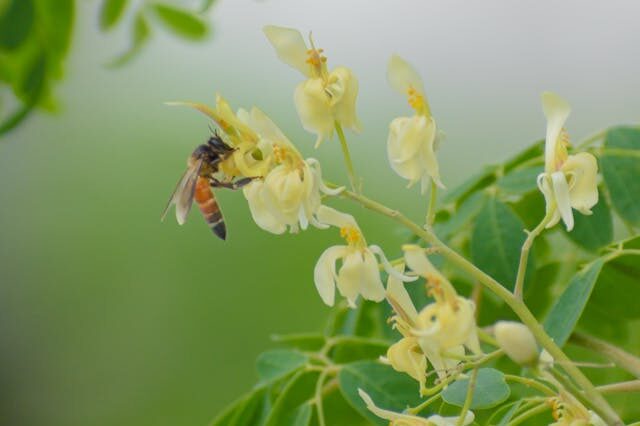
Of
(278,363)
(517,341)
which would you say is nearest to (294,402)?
(278,363)

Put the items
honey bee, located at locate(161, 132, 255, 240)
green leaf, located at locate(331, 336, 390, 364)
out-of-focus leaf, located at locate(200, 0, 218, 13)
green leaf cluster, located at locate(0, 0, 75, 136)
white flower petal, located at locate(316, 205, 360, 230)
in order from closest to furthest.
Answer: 1. white flower petal, located at locate(316, 205, 360, 230)
2. honey bee, located at locate(161, 132, 255, 240)
3. green leaf, located at locate(331, 336, 390, 364)
4. out-of-focus leaf, located at locate(200, 0, 218, 13)
5. green leaf cluster, located at locate(0, 0, 75, 136)

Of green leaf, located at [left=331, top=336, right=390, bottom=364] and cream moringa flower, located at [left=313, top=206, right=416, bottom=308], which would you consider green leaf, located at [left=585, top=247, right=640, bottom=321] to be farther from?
cream moringa flower, located at [left=313, top=206, right=416, bottom=308]

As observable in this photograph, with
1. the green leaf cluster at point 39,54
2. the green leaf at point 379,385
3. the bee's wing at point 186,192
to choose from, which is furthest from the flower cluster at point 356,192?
the green leaf cluster at point 39,54

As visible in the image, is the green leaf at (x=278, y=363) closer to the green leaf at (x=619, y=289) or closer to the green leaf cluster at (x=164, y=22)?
the green leaf at (x=619, y=289)

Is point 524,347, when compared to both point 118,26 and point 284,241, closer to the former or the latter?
point 118,26

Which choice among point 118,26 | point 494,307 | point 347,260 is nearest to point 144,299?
point 118,26

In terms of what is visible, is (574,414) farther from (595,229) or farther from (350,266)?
(595,229)

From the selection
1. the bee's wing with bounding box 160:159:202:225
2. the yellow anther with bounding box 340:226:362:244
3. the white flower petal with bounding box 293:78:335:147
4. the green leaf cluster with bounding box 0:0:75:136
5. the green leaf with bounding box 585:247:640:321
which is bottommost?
the green leaf with bounding box 585:247:640:321

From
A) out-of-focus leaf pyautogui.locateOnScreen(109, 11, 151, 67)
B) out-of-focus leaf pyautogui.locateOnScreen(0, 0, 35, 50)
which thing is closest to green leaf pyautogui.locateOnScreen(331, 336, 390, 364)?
out-of-focus leaf pyautogui.locateOnScreen(0, 0, 35, 50)
